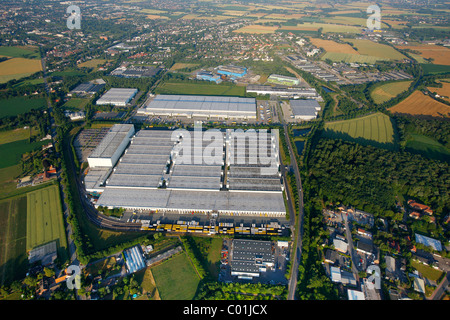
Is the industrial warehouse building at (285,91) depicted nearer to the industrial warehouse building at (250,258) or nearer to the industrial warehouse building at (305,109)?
the industrial warehouse building at (305,109)

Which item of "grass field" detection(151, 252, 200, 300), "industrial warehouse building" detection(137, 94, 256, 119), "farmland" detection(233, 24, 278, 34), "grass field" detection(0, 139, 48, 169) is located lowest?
"grass field" detection(151, 252, 200, 300)

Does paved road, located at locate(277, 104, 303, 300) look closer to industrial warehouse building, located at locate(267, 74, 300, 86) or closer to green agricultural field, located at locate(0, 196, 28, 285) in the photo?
green agricultural field, located at locate(0, 196, 28, 285)

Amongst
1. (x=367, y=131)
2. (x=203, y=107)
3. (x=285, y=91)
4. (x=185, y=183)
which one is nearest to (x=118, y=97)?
(x=203, y=107)

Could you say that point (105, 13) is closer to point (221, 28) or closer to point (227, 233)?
point (221, 28)

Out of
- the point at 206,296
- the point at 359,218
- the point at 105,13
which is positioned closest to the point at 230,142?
the point at 359,218

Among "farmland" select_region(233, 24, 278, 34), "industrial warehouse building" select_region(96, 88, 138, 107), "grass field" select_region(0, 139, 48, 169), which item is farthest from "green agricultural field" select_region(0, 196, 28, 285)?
"farmland" select_region(233, 24, 278, 34)

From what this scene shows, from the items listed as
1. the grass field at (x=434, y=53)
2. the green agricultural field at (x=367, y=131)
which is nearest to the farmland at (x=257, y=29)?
the grass field at (x=434, y=53)

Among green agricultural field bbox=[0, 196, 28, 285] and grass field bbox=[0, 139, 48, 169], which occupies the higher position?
grass field bbox=[0, 139, 48, 169]

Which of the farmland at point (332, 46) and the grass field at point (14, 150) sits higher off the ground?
the farmland at point (332, 46)
